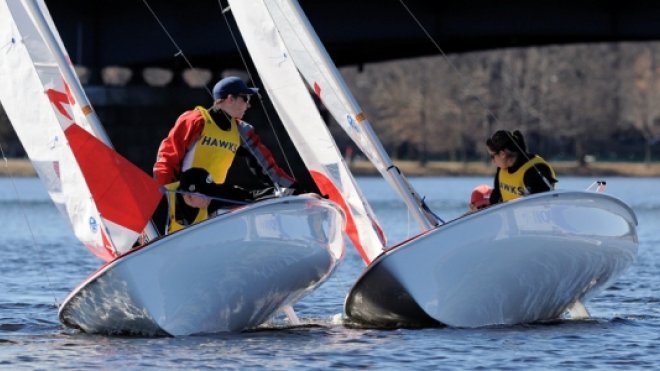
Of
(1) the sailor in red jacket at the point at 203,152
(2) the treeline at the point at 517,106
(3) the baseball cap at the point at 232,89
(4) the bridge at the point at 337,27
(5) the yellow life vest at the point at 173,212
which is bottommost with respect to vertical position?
(5) the yellow life vest at the point at 173,212

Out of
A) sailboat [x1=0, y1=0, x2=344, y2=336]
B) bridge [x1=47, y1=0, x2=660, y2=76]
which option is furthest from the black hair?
bridge [x1=47, y1=0, x2=660, y2=76]

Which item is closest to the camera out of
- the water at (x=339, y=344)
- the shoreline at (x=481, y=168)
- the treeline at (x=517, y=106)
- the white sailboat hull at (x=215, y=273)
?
the water at (x=339, y=344)

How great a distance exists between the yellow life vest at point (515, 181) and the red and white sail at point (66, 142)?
3.20 meters

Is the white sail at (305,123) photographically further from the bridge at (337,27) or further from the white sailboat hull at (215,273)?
the bridge at (337,27)

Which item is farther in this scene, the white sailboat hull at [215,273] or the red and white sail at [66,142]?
the red and white sail at [66,142]

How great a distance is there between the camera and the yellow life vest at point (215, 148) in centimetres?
1600

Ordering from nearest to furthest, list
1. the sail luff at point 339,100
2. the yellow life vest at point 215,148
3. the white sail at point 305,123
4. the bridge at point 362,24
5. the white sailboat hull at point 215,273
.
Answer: the white sailboat hull at point 215,273 → the yellow life vest at point 215,148 → the sail luff at point 339,100 → the white sail at point 305,123 → the bridge at point 362,24

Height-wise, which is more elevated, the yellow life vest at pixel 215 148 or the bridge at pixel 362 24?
the bridge at pixel 362 24

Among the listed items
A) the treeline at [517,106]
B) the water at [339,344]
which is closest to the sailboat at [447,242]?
the water at [339,344]

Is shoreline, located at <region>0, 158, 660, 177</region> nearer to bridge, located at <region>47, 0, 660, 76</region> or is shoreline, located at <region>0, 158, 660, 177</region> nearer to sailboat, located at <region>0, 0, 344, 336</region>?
bridge, located at <region>47, 0, 660, 76</region>

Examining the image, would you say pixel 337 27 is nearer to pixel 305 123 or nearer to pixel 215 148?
pixel 305 123

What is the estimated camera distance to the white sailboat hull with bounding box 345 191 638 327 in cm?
1588

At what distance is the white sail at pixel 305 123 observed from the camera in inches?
693

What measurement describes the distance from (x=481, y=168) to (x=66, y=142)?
71.1 metres
